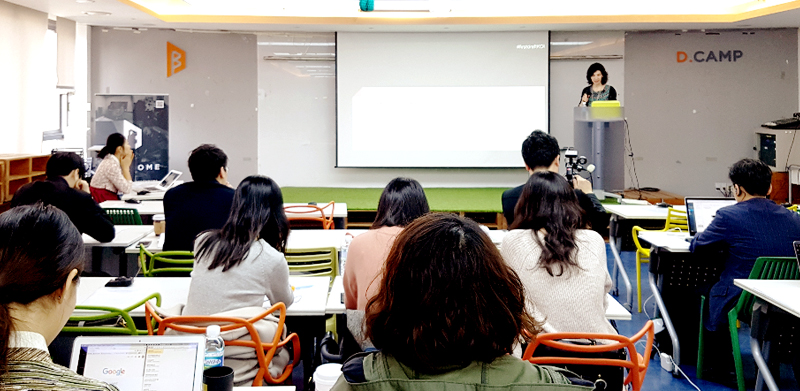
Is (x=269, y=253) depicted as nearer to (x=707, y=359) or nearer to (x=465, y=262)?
(x=465, y=262)

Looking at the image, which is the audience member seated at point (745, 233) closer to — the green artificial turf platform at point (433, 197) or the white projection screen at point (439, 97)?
the green artificial turf platform at point (433, 197)

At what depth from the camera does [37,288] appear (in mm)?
1239

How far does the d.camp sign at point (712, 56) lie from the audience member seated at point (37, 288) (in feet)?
29.3

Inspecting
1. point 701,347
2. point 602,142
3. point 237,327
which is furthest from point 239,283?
point 602,142

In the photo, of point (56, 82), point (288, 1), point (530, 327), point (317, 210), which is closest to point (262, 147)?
point (288, 1)

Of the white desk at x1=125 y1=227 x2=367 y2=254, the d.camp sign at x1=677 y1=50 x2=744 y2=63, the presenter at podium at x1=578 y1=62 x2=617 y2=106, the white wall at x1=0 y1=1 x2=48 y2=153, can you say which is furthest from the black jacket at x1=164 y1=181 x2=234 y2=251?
the d.camp sign at x1=677 y1=50 x2=744 y2=63

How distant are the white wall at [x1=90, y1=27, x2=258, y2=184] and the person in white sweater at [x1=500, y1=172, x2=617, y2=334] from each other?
7.15 m

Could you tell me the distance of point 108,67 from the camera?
8.80 m

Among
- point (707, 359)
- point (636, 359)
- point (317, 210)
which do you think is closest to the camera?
point (636, 359)

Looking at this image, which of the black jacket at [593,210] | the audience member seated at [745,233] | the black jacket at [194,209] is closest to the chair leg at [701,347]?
the audience member seated at [745,233]

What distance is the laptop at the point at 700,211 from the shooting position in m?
4.32

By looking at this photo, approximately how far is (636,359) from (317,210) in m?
3.65

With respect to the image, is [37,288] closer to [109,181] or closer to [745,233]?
[745,233]

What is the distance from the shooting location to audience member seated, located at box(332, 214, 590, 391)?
1113 mm
